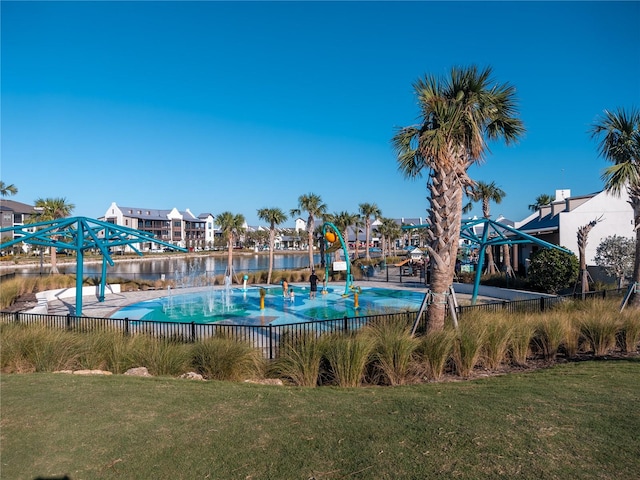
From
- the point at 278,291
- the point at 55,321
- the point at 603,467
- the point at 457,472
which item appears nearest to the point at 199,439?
the point at 457,472

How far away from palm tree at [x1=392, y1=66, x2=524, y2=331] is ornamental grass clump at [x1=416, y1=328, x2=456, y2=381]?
6.44 feet

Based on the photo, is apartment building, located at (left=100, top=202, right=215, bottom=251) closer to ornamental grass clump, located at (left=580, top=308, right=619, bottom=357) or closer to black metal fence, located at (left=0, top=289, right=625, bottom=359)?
black metal fence, located at (left=0, top=289, right=625, bottom=359)

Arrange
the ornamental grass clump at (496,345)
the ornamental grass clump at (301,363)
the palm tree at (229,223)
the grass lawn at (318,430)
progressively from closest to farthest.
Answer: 1. the grass lawn at (318,430)
2. the ornamental grass clump at (301,363)
3. the ornamental grass clump at (496,345)
4. the palm tree at (229,223)

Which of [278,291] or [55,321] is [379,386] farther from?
[278,291]

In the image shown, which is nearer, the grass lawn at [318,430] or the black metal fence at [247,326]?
the grass lawn at [318,430]

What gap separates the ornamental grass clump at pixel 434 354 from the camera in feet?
27.7

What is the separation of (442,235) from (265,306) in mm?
12983

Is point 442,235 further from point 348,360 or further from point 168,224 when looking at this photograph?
point 168,224

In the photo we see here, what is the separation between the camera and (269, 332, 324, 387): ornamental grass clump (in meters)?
8.05

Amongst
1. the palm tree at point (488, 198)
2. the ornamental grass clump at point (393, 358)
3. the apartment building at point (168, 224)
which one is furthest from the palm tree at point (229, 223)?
the apartment building at point (168, 224)

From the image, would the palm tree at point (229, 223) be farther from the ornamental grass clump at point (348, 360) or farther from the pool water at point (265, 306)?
the ornamental grass clump at point (348, 360)

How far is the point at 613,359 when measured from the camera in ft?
29.9

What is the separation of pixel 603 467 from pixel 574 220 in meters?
27.0

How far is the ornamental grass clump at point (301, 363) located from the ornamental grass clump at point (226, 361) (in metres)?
0.40
